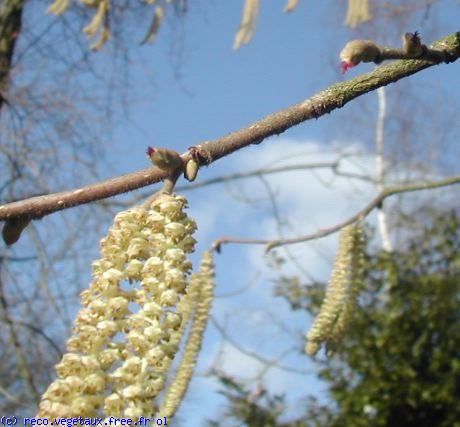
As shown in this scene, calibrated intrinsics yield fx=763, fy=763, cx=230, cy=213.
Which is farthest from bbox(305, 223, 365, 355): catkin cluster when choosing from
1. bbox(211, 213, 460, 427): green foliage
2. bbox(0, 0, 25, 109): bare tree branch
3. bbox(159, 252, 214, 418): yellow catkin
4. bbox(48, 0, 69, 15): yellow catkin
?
bbox(0, 0, 25, 109): bare tree branch

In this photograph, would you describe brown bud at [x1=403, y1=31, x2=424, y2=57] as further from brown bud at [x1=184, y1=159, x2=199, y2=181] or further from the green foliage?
the green foliage

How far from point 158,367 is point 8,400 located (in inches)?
79.6

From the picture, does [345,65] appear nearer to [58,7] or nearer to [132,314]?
[132,314]

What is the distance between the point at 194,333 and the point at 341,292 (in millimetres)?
188

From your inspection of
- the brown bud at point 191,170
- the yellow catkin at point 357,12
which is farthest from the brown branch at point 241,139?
the yellow catkin at point 357,12

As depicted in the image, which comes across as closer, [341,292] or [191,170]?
[191,170]

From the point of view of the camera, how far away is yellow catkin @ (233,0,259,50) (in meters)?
1.45

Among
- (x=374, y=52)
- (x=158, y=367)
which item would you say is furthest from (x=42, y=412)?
(x=374, y=52)

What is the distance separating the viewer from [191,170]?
0.43 metres

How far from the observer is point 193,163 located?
433 mm

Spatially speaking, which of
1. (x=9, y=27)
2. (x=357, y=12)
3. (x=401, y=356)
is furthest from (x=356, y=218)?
(x=9, y=27)

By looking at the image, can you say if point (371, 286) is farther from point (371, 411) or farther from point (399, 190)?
point (399, 190)

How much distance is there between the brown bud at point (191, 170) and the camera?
1.41 feet

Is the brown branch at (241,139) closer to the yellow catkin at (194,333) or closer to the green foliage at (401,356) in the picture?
the yellow catkin at (194,333)
